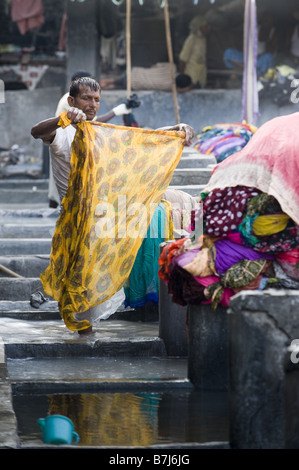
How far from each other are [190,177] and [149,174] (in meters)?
3.81

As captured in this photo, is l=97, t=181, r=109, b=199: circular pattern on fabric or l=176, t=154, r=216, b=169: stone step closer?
l=97, t=181, r=109, b=199: circular pattern on fabric

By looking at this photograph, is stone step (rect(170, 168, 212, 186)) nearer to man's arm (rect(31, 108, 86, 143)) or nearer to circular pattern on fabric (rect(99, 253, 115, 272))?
A: circular pattern on fabric (rect(99, 253, 115, 272))

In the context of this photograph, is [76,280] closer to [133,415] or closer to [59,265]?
[59,265]

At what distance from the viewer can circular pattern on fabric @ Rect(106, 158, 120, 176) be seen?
7.26 m

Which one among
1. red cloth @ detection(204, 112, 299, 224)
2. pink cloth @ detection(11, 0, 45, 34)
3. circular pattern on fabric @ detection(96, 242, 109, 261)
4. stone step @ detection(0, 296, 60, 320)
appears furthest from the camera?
pink cloth @ detection(11, 0, 45, 34)

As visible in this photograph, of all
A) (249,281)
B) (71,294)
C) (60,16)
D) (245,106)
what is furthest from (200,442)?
(60,16)

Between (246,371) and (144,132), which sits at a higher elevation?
(144,132)

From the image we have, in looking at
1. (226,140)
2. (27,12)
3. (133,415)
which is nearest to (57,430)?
(133,415)

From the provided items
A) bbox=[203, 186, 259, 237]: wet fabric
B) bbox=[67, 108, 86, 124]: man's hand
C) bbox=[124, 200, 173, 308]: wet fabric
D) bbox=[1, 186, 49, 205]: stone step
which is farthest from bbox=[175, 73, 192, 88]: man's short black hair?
bbox=[203, 186, 259, 237]: wet fabric

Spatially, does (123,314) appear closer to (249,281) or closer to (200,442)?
(249,281)

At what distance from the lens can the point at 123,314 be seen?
325 inches

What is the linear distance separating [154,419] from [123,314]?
3.17m

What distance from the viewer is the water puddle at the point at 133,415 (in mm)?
4749

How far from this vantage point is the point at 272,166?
5422 millimetres
